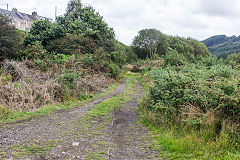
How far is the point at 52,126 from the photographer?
5492 mm

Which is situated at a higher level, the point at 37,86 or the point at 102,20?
→ the point at 102,20

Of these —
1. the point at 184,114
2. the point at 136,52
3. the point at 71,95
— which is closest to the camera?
the point at 184,114

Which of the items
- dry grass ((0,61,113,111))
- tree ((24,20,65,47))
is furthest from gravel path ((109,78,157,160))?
tree ((24,20,65,47))

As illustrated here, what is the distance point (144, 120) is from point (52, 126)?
3.04 m

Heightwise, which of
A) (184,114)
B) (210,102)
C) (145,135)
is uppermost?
(210,102)

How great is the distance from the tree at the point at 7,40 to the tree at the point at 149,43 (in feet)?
125

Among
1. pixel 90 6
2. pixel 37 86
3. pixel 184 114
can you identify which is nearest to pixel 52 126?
pixel 37 86

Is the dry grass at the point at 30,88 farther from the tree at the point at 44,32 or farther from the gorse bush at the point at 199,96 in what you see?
the tree at the point at 44,32

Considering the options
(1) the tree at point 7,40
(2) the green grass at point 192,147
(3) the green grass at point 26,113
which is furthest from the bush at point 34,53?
(2) the green grass at point 192,147

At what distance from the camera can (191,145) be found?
157 inches

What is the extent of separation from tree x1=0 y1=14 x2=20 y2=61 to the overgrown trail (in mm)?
8404

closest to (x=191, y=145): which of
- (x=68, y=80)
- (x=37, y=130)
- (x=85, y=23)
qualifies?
(x=37, y=130)

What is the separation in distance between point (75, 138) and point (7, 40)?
1066 cm

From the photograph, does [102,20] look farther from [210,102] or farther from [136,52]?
[136,52]
